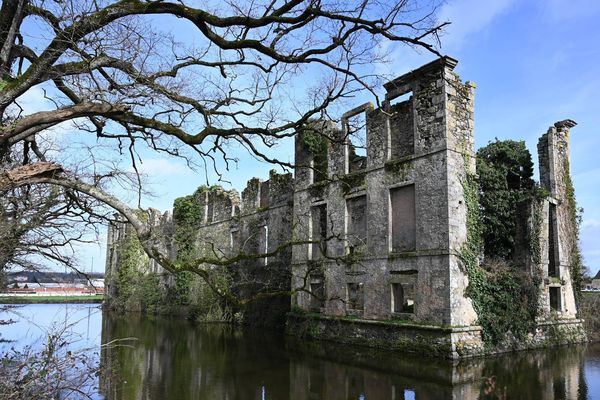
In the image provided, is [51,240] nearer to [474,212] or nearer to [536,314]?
[474,212]

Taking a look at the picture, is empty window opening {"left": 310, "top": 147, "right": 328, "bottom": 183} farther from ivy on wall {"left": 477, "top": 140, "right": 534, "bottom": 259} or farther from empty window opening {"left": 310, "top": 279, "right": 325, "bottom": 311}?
ivy on wall {"left": 477, "top": 140, "right": 534, "bottom": 259}

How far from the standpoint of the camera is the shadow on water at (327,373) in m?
9.73

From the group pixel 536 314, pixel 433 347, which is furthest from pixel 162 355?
pixel 536 314

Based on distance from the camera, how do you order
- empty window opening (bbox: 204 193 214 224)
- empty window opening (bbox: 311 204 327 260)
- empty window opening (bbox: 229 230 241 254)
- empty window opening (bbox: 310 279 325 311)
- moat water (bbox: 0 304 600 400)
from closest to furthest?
moat water (bbox: 0 304 600 400), empty window opening (bbox: 310 279 325 311), empty window opening (bbox: 311 204 327 260), empty window opening (bbox: 229 230 241 254), empty window opening (bbox: 204 193 214 224)

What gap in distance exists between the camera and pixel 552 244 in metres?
19.0

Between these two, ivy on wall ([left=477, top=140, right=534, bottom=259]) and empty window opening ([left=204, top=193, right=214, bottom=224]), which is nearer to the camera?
ivy on wall ([left=477, top=140, right=534, bottom=259])

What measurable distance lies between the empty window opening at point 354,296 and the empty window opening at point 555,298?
7050 millimetres

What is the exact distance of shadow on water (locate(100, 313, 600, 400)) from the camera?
9.73 meters

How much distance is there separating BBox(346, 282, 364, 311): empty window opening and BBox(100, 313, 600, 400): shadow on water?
63.5 inches

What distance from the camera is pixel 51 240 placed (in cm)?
847

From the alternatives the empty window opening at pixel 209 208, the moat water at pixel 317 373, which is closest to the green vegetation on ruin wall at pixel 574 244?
the moat water at pixel 317 373

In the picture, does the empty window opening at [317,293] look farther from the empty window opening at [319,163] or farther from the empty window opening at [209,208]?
the empty window opening at [209,208]

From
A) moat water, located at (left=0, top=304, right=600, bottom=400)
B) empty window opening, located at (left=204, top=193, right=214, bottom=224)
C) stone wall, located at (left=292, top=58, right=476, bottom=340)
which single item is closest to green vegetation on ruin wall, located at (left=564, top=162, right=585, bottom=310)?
moat water, located at (left=0, top=304, right=600, bottom=400)

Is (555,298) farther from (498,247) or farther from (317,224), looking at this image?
(317,224)
